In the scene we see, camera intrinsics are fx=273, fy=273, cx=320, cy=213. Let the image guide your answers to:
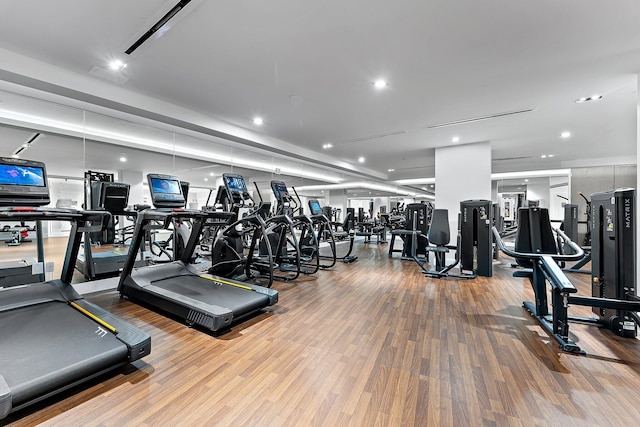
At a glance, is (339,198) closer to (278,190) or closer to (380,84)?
(278,190)

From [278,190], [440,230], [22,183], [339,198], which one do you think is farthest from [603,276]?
[339,198]

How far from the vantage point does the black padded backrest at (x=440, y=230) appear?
5.26 m

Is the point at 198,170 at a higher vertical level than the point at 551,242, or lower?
higher

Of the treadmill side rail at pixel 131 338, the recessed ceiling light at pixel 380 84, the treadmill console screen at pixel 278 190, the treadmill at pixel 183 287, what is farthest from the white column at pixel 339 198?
the treadmill side rail at pixel 131 338

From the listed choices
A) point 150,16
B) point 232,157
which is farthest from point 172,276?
point 232,157

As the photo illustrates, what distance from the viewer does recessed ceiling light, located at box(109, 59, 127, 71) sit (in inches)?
128

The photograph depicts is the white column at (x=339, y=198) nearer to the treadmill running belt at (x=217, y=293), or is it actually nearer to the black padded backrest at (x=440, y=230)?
the black padded backrest at (x=440, y=230)

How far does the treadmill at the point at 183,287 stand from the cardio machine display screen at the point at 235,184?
2.51ft

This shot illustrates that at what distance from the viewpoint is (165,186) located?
12.1 feet

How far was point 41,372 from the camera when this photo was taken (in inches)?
66.0

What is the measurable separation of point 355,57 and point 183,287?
3.44 m

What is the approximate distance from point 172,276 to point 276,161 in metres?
5.15

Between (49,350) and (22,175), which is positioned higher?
(22,175)

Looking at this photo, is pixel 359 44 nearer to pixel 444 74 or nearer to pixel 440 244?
pixel 444 74
